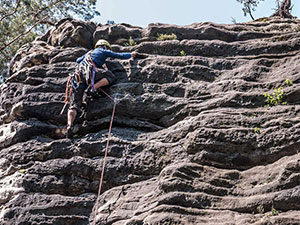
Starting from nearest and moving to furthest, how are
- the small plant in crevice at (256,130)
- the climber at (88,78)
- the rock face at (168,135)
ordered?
1. the rock face at (168,135)
2. the small plant in crevice at (256,130)
3. the climber at (88,78)

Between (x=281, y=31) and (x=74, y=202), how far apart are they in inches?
261

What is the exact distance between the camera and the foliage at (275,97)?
7.07 m

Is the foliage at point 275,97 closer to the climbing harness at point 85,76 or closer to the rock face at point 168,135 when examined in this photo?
the rock face at point 168,135

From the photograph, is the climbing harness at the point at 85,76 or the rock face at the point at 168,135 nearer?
the rock face at the point at 168,135

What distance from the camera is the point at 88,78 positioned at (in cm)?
770

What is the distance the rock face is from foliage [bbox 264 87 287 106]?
1.1 inches

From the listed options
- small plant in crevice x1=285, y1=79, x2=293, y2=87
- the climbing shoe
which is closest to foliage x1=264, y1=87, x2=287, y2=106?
small plant in crevice x1=285, y1=79, x2=293, y2=87

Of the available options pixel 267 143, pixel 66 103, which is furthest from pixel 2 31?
pixel 267 143

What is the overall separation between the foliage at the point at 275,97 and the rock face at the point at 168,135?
1.1 inches

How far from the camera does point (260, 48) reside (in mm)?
8578

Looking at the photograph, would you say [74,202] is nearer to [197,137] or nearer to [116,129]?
[116,129]

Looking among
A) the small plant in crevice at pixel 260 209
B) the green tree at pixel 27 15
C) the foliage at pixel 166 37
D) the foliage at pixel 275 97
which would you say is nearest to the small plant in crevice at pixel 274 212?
the small plant in crevice at pixel 260 209

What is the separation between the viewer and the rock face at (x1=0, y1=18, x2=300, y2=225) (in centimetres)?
580

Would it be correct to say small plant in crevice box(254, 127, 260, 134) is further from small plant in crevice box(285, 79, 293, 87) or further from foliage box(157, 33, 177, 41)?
foliage box(157, 33, 177, 41)
